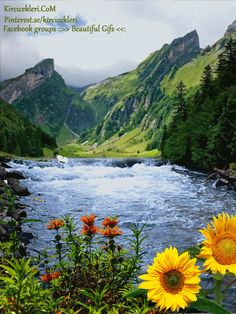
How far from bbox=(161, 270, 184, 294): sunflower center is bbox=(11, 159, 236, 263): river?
1453 centimetres

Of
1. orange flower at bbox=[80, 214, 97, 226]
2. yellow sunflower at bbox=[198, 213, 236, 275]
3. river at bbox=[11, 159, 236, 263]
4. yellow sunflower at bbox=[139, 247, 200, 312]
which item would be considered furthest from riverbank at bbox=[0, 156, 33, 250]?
yellow sunflower at bbox=[198, 213, 236, 275]

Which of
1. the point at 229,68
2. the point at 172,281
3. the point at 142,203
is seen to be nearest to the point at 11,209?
the point at 172,281

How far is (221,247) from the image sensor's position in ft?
7.95

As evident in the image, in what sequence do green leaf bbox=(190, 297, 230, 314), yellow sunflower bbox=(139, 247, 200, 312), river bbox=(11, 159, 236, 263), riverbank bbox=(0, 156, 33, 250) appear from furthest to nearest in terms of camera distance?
1. river bbox=(11, 159, 236, 263)
2. riverbank bbox=(0, 156, 33, 250)
3. yellow sunflower bbox=(139, 247, 200, 312)
4. green leaf bbox=(190, 297, 230, 314)

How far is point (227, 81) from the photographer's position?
63.9 metres

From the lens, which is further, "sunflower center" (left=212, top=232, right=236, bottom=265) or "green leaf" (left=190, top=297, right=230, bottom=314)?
"sunflower center" (left=212, top=232, right=236, bottom=265)

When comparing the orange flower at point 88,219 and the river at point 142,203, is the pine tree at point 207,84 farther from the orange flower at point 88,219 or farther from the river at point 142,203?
the orange flower at point 88,219

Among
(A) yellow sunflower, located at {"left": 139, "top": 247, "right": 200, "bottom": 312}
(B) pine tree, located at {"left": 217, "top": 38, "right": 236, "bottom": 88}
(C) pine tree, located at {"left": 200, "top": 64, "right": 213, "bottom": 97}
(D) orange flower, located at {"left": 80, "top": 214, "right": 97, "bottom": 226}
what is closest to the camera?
(A) yellow sunflower, located at {"left": 139, "top": 247, "right": 200, "bottom": 312}

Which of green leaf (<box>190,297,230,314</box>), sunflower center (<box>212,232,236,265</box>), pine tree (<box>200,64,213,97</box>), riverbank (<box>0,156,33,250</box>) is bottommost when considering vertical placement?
riverbank (<box>0,156,33,250</box>)

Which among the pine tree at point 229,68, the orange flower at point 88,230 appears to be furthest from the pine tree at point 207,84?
the orange flower at point 88,230

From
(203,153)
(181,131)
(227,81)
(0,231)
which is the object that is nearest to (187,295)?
(0,231)

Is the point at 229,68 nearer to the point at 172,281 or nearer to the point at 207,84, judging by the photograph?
the point at 207,84

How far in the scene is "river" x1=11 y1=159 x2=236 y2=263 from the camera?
68.5 ft

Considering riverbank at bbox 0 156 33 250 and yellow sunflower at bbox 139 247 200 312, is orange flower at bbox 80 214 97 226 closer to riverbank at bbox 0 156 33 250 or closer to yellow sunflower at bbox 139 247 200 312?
riverbank at bbox 0 156 33 250
